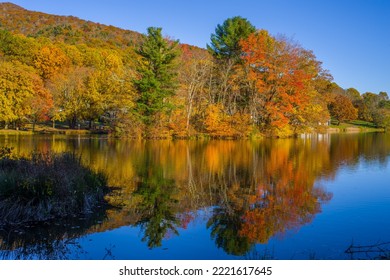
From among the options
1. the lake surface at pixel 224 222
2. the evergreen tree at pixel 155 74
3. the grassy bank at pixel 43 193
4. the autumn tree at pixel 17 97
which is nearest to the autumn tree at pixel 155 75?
the evergreen tree at pixel 155 74

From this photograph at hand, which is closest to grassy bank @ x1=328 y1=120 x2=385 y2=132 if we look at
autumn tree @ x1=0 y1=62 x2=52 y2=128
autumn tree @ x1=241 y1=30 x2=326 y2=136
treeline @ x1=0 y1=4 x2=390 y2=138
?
treeline @ x1=0 y1=4 x2=390 y2=138

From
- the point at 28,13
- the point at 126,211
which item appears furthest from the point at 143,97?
the point at 28,13

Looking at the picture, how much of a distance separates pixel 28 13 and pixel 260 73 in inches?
3273

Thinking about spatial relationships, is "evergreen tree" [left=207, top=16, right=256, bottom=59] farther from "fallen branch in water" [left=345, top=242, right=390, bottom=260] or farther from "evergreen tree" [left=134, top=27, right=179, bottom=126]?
"fallen branch in water" [left=345, top=242, right=390, bottom=260]

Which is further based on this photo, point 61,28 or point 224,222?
point 61,28

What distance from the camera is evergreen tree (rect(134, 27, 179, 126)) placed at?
37.9 metres

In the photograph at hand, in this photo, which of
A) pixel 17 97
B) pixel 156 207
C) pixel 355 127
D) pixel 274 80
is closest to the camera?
pixel 156 207

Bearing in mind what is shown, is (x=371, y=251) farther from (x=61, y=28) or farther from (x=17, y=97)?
(x=61, y=28)

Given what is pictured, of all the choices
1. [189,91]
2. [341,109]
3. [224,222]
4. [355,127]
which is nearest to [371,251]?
[224,222]

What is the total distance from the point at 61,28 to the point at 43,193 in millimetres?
88828

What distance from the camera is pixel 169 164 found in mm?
20188

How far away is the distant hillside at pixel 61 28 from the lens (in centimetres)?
8300

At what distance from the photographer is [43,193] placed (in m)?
9.37

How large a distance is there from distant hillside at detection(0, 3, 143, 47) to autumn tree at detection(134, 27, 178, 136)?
Answer: 38107 millimetres
